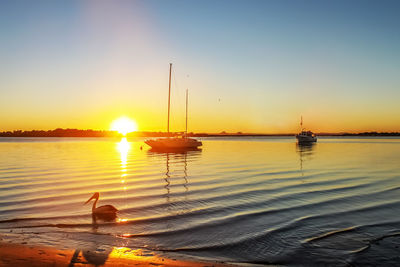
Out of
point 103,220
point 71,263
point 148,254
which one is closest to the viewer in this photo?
point 71,263

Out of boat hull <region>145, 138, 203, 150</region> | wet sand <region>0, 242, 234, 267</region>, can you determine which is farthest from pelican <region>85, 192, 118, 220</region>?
boat hull <region>145, 138, 203, 150</region>

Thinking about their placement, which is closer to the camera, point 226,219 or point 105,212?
point 226,219

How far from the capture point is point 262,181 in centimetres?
2214

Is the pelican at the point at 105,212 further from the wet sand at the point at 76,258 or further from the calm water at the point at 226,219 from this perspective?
the wet sand at the point at 76,258

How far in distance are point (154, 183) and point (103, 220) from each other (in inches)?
377

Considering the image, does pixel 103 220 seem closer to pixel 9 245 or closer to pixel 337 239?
pixel 9 245

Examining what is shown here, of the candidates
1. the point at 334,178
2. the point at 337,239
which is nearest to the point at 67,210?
the point at 337,239

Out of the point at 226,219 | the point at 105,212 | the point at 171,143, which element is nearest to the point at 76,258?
the point at 105,212

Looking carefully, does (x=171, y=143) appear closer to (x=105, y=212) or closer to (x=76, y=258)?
(x=105, y=212)

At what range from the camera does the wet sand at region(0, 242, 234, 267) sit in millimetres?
7246

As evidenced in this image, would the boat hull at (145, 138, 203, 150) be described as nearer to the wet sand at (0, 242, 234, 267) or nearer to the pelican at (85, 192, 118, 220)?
the pelican at (85, 192, 118, 220)

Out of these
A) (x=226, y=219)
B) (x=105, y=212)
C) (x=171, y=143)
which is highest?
(x=171, y=143)

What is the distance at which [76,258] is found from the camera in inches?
304

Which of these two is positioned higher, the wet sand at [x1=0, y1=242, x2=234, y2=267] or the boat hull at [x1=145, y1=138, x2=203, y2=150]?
the boat hull at [x1=145, y1=138, x2=203, y2=150]
